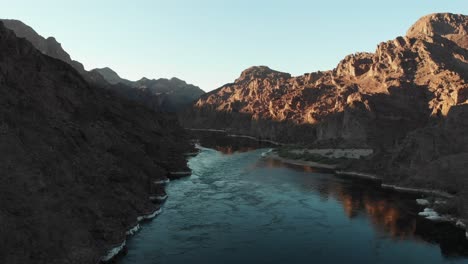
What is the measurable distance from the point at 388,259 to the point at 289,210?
22.0 metres

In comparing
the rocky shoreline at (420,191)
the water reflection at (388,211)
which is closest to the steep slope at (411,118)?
the rocky shoreline at (420,191)

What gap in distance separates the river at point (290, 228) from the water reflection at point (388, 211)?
13 centimetres

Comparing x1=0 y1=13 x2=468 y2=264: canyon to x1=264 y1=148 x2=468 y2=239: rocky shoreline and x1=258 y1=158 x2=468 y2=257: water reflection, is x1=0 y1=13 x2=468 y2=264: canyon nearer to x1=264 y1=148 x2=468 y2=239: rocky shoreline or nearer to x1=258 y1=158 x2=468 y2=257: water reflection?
x1=258 y1=158 x2=468 y2=257: water reflection

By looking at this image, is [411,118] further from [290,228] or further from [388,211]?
[290,228]

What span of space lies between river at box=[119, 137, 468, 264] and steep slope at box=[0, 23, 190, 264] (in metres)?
4.47

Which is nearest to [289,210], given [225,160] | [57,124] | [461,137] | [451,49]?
[57,124]

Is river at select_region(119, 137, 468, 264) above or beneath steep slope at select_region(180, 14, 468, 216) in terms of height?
beneath

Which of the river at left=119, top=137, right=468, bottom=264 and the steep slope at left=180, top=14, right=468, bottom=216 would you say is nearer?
the river at left=119, top=137, right=468, bottom=264

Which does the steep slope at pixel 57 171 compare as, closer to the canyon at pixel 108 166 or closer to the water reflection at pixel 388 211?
the canyon at pixel 108 166

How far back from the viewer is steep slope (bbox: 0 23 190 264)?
3950cm

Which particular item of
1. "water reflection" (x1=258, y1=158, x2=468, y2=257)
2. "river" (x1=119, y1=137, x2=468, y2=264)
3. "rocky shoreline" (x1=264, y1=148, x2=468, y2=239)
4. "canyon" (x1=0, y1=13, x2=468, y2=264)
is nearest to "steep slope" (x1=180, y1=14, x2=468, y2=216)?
"canyon" (x1=0, y1=13, x2=468, y2=264)

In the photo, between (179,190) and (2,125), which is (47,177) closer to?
(2,125)

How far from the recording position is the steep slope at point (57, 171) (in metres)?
39.5

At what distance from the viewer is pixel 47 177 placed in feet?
155
